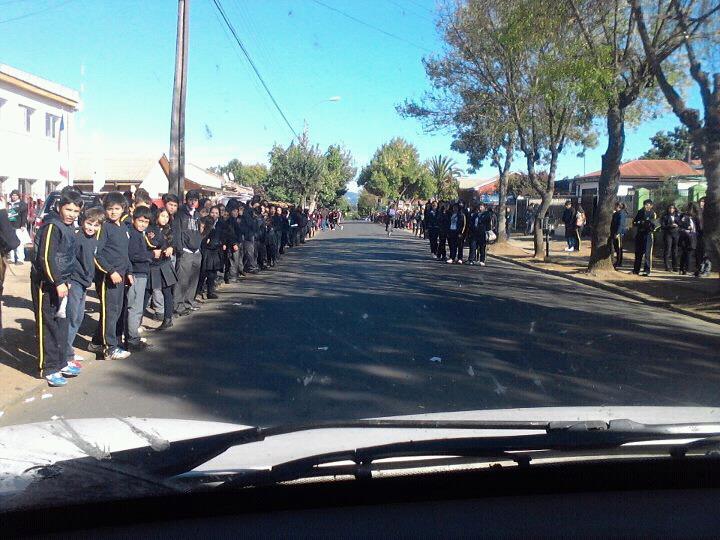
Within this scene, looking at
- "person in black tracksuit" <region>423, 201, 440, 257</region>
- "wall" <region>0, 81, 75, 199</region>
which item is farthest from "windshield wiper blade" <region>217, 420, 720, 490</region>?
"wall" <region>0, 81, 75, 199</region>

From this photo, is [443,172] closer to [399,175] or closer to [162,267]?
[399,175]

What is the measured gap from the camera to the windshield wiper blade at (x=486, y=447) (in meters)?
2.36

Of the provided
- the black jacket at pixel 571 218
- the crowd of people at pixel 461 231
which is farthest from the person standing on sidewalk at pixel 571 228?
the crowd of people at pixel 461 231

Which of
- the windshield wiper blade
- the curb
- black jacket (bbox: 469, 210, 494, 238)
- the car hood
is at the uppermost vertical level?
black jacket (bbox: 469, 210, 494, 238)

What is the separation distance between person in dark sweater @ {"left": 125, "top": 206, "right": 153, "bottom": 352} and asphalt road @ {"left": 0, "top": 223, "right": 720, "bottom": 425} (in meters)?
0.32

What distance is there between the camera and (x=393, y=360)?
8.39 m

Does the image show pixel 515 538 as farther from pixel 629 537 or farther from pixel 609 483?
pixel 609 483

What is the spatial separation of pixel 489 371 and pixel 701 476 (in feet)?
18.2

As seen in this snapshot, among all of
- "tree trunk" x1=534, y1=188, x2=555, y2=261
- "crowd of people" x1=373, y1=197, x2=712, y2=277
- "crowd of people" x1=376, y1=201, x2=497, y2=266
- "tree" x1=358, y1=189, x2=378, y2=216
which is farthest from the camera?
"tree" x1=358, y1=189, x2=378, y2=216

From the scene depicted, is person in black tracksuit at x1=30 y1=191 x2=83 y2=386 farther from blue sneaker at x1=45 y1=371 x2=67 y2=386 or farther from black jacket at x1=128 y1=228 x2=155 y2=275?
black jacket at x1=128 y1=228 x2=155 y2=275

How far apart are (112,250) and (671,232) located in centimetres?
1565

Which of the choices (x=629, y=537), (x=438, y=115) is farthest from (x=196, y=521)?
(x=438, y=115)

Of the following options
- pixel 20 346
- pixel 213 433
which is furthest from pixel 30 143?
pixel 213 433

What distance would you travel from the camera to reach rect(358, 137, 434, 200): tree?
319 ft
